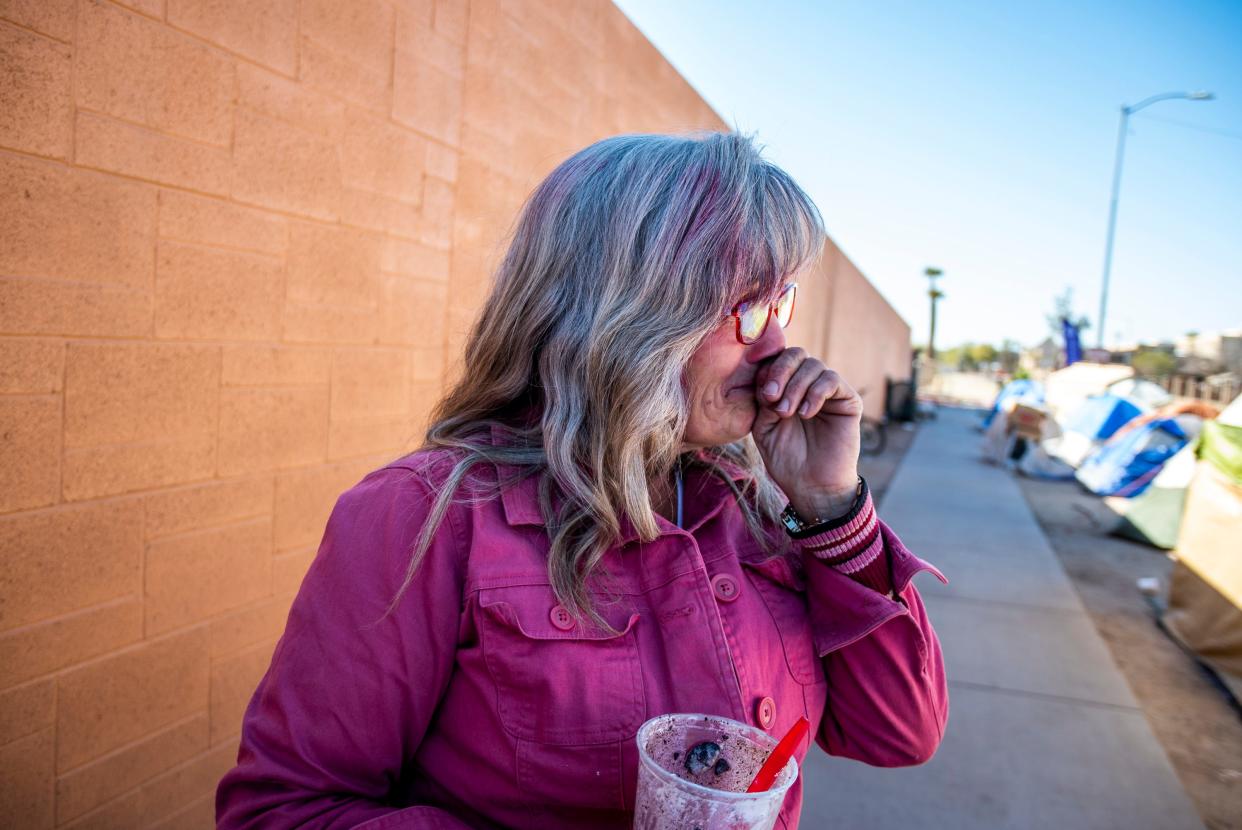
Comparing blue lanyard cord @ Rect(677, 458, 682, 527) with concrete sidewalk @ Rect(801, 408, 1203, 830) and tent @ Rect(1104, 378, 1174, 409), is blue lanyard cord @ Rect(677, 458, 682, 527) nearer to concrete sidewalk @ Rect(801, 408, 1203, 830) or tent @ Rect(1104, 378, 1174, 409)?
concrete sidewalk @ Rect(801, 408, 1203, 830)

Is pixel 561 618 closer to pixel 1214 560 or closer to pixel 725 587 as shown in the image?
pixel 725 587

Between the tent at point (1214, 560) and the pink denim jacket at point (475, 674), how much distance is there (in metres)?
4.70

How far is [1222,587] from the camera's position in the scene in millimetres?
4863

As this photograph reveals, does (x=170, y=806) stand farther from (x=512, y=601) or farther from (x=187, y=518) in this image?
(x=512, y=601)

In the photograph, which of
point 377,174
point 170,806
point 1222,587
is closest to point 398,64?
point 377,174

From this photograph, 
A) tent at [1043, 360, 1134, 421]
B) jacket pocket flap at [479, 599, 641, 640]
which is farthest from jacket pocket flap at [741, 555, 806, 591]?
tent at [1043, 360, 1134, 421]

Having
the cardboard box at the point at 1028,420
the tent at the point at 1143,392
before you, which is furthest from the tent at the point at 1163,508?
the tent at the point at 1143,392

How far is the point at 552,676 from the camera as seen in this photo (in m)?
1.12

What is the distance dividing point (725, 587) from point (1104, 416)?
44.2ft

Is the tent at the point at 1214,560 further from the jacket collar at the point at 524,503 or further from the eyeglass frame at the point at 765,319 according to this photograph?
the jacket collar at the point at 524,503

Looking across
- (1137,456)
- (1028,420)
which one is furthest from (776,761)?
(1028,420)

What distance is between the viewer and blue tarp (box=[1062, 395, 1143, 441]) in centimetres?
1240

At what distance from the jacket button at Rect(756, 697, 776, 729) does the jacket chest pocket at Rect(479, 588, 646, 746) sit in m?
0.19

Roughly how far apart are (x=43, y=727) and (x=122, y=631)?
237 millimetres
